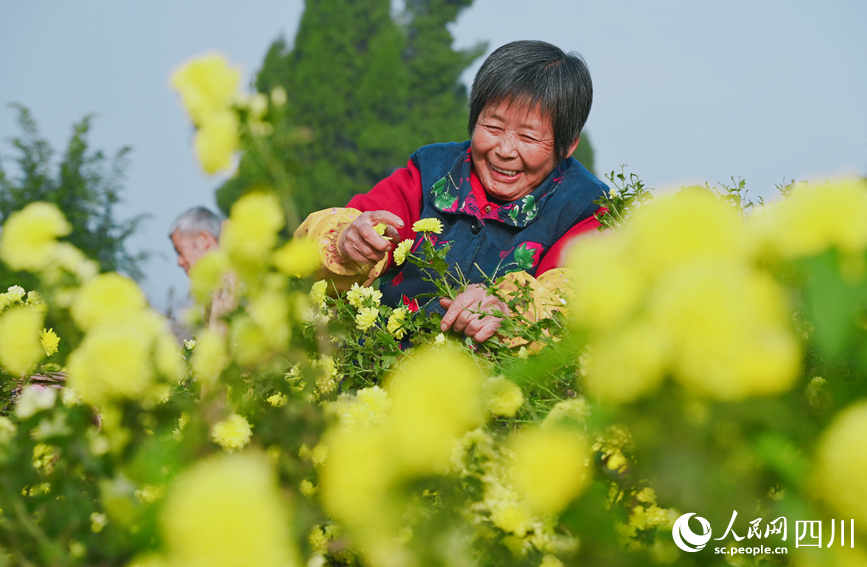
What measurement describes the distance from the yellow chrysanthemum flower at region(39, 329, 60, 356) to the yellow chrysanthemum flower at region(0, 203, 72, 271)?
245mm

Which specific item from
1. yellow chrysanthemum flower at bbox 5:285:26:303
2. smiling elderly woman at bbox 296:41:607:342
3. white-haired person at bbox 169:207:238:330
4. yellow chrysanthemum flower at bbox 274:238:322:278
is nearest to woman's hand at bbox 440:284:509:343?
smiling elderly woman at bbox 296:41:607:342

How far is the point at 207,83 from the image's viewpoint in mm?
441

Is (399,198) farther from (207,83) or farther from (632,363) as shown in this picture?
(632,363)

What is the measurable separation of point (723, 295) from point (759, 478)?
111mm

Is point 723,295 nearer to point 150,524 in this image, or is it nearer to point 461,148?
point 150,524

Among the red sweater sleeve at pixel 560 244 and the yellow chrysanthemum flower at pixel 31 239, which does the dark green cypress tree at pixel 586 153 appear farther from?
the yellow chrysanthemum flower at pixel 31 239

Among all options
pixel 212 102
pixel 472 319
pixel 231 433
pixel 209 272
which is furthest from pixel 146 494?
pixel 472 319

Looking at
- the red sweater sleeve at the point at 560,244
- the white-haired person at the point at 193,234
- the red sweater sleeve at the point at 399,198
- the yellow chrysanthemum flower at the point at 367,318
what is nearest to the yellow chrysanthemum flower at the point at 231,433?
the yellow chrysanthemum flower at the point at 367,318

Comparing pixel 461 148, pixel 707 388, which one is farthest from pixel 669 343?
pixel 461 148

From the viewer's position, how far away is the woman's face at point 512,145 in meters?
1.35

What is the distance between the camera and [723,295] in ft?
0.77

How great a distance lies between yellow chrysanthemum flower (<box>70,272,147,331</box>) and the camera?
0.42 metres

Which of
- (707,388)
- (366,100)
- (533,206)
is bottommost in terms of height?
(707,388)

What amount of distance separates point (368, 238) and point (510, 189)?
0.48 metres
